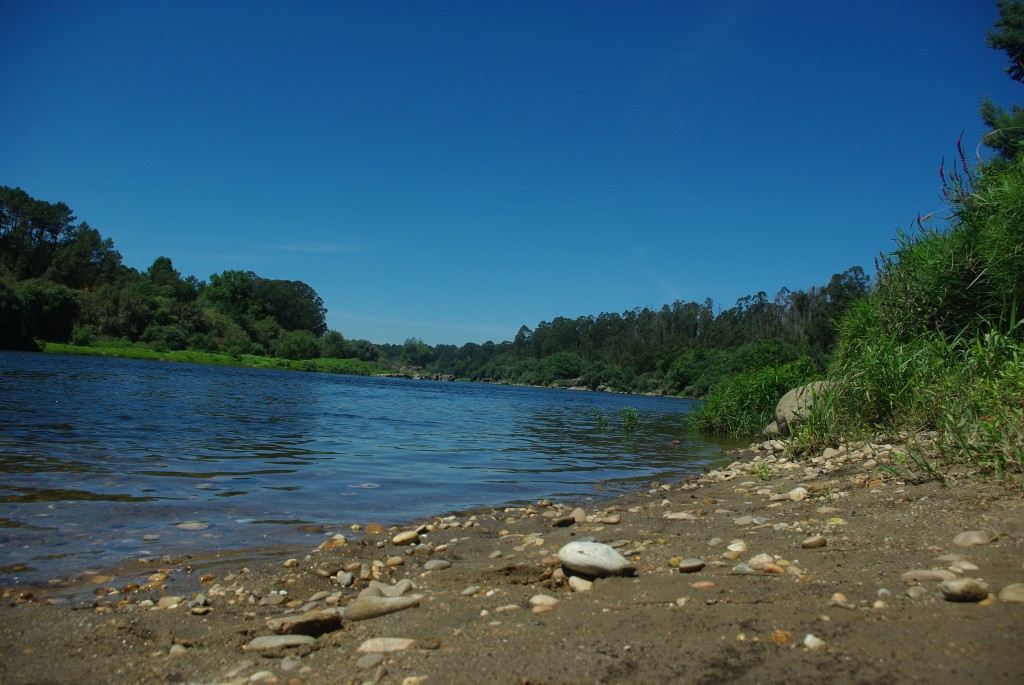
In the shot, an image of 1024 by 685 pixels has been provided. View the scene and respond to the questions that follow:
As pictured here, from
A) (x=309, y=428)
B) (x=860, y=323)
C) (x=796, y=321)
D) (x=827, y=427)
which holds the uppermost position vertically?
(x=796, y=321)

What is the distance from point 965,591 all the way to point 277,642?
11.5ft

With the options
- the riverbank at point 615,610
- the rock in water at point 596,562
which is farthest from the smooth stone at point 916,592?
the rock in water at point 596,562

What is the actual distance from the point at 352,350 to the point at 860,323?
134m

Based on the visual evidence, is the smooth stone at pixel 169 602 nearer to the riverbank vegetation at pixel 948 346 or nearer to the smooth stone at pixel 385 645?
the smooth stone at pixel 385 645

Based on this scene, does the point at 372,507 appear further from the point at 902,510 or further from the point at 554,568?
the point at 902,510

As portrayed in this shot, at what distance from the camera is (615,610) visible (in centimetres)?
348

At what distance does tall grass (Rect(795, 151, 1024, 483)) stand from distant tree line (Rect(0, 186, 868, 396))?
20097mm

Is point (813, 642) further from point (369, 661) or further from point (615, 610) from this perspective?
point (369, 661)

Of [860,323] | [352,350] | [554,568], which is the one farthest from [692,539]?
[352,350]

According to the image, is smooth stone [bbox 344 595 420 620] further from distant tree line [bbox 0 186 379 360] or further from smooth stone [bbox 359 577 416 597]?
distant tree line [bbox 0 186 379 360]

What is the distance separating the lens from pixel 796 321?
141 m

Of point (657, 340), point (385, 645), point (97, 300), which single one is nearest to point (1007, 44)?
point (385, 645)

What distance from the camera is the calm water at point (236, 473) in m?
6.01

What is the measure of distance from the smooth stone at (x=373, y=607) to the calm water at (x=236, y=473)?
7.65 ft
